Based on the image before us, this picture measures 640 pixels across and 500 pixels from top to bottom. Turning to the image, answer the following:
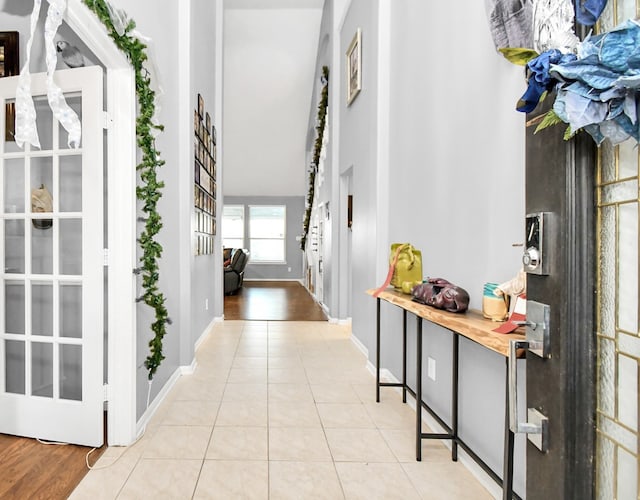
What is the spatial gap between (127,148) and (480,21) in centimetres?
184

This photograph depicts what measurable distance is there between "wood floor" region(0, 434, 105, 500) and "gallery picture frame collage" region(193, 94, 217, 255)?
216 centimetres

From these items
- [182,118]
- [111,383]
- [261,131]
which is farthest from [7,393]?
[261,131]

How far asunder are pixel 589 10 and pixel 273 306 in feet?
22.1

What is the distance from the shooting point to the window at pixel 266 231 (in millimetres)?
12430

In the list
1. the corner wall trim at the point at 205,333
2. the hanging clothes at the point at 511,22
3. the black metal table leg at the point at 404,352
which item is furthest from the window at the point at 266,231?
the hanging clothes at the point at 511,22

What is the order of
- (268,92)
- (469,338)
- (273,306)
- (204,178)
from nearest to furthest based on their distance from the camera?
(469,338)
(204,178)
(273,306)
(268,92)

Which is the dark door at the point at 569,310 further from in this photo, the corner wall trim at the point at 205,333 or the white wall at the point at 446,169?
the corner wall trim at the point at 205,333

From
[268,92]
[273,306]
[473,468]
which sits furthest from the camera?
[268,92]

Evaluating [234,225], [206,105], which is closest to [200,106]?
[206,105]

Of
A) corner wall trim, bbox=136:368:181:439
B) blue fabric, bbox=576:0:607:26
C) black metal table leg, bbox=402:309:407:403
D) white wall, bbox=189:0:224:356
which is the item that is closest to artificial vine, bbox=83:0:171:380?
corner wall trim, bbox=136:368:181:439

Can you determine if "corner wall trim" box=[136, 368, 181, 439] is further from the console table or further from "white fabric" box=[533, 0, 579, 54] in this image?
"white fabric" box=[533, 0, 579, 54]

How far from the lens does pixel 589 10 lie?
704 millimetres

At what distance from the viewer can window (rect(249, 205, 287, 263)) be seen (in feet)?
40.8

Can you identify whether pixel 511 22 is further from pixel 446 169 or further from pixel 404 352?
pixel 404 352
